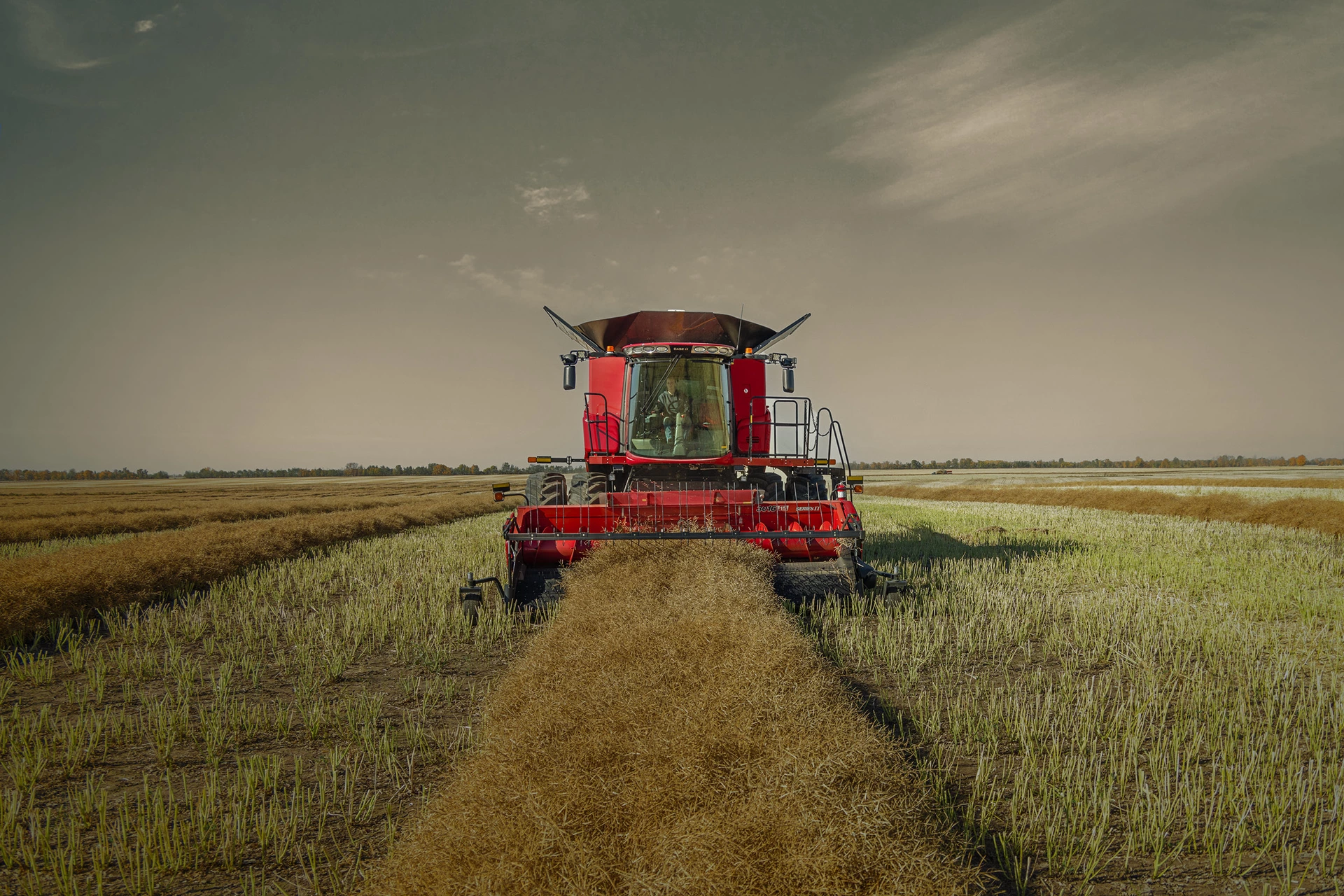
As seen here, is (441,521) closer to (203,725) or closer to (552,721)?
(203,725)

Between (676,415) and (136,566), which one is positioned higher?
(676,415)

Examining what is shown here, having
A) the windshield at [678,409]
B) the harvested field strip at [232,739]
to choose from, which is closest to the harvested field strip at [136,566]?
the harvested field strip at [232,739]

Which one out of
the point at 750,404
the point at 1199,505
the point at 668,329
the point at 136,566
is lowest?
the point at 1199,505

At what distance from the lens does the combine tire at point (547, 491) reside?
7.44 meters

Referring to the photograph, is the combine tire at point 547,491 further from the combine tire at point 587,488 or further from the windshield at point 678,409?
the windshield at point 678,409

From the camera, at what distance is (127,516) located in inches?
689

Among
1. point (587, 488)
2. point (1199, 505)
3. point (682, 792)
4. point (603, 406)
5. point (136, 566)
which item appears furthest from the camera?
point (1199, 505)

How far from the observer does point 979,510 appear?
2119cm

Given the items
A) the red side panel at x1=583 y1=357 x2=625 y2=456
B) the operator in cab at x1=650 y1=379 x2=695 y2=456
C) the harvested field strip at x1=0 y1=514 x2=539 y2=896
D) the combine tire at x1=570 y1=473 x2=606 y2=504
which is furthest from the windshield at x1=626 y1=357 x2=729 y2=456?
the harvested field strip at x1=0 y1=514 x2=539 y2=896

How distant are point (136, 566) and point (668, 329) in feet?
24.5

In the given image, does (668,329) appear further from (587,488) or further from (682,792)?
(682,792)

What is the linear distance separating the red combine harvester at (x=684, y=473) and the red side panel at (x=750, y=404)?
19 mm

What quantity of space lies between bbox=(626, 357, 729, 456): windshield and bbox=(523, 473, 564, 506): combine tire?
997 mm

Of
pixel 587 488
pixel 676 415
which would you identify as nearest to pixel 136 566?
pixel 587 488
